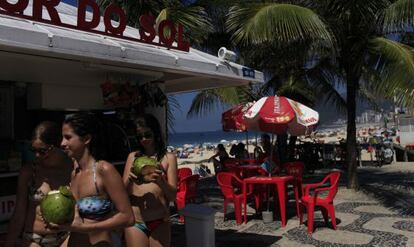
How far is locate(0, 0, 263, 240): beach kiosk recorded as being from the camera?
13.4 feet

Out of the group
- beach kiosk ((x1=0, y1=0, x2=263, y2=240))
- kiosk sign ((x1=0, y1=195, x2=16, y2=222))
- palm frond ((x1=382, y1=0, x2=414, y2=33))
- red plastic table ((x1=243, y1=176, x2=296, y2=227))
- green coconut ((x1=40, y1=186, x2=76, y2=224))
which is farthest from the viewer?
palm frond ((x1=382, y1=0, x2=414, y2=33))

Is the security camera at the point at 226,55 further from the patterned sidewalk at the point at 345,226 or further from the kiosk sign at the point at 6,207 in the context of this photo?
the kiosk sign at the point at 6,207

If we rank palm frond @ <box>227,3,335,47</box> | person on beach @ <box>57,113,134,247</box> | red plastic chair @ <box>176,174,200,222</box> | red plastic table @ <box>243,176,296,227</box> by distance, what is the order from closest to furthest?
person on beach @ <box>57,113,134,247</box> < red plastic table @ <box>243,176,296,227</box> < red plastic chair @ <box>176,174,200,222</box> < palm frond @ <box>227,3,335,47</box>

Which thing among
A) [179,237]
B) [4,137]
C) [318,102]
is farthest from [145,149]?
[318,102]

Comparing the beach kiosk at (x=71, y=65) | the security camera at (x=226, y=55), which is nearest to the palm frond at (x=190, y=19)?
the beach kiosk at (x=71, y=65)

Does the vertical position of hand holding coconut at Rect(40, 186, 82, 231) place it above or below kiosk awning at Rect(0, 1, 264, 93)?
below

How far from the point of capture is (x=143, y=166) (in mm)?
3125

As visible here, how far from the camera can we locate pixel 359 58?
35.5ft

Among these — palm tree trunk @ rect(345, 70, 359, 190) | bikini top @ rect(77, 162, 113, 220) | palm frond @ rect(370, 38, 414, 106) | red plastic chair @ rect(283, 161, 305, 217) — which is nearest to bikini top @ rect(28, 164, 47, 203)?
bikini top @ rect(77, 162, 113, 220)

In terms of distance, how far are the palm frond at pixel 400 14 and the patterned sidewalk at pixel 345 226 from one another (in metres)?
3.63

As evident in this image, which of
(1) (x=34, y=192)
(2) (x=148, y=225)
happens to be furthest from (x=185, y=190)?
(1) (x=34, y=192)

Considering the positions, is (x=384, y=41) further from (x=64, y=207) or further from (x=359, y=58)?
(x=64, y=207)

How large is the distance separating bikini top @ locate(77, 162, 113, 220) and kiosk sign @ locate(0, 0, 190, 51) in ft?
6.85

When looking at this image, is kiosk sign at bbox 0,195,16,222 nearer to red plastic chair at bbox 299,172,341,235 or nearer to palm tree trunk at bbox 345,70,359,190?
red plastic chair at bbox 299,172,341,235
